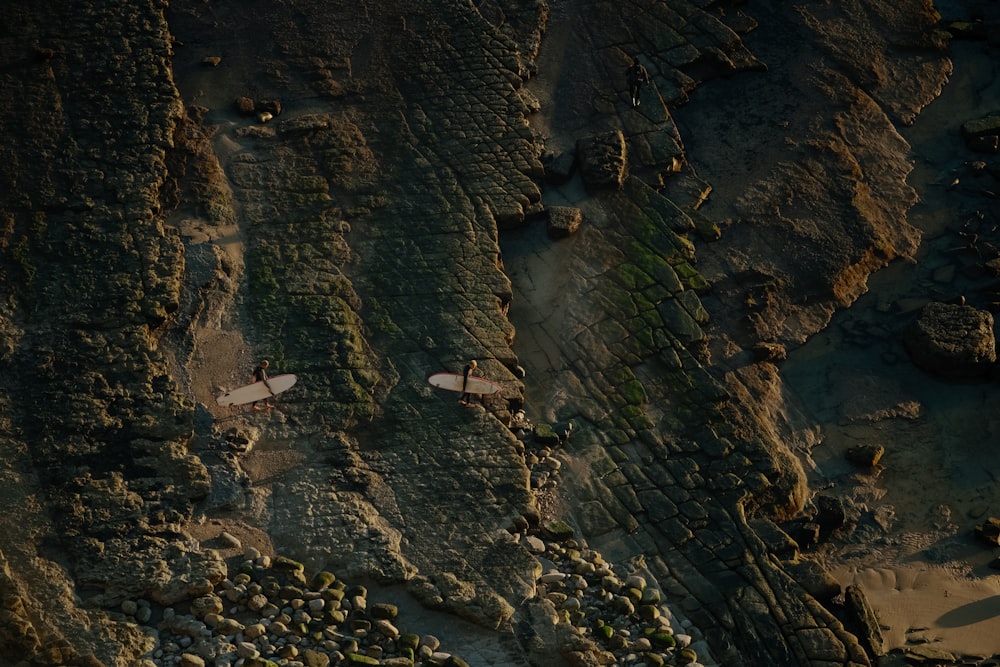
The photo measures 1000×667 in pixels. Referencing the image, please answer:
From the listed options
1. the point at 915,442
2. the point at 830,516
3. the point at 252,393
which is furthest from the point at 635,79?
the point at 252,393

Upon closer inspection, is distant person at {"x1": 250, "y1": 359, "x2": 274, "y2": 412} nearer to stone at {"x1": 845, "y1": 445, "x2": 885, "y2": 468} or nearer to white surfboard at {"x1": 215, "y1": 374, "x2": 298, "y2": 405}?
white surfboard at {"x1": 215, "y1": 374, "x2": 298, "y2": 405}

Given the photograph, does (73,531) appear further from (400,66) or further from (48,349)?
(400,66)

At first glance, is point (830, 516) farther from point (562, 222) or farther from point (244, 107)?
point (244, 107)

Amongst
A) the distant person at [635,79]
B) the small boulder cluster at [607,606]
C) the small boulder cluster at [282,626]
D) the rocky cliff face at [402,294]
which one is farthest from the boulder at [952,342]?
the small boulder cluster at [282,626]

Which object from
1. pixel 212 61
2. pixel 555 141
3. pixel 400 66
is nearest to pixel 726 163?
pixel 555 141

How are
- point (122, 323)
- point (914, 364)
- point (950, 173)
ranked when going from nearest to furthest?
point (122, 323) < point (914, 364) < point (950, 173)

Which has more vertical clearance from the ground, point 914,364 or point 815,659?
point 914,364
